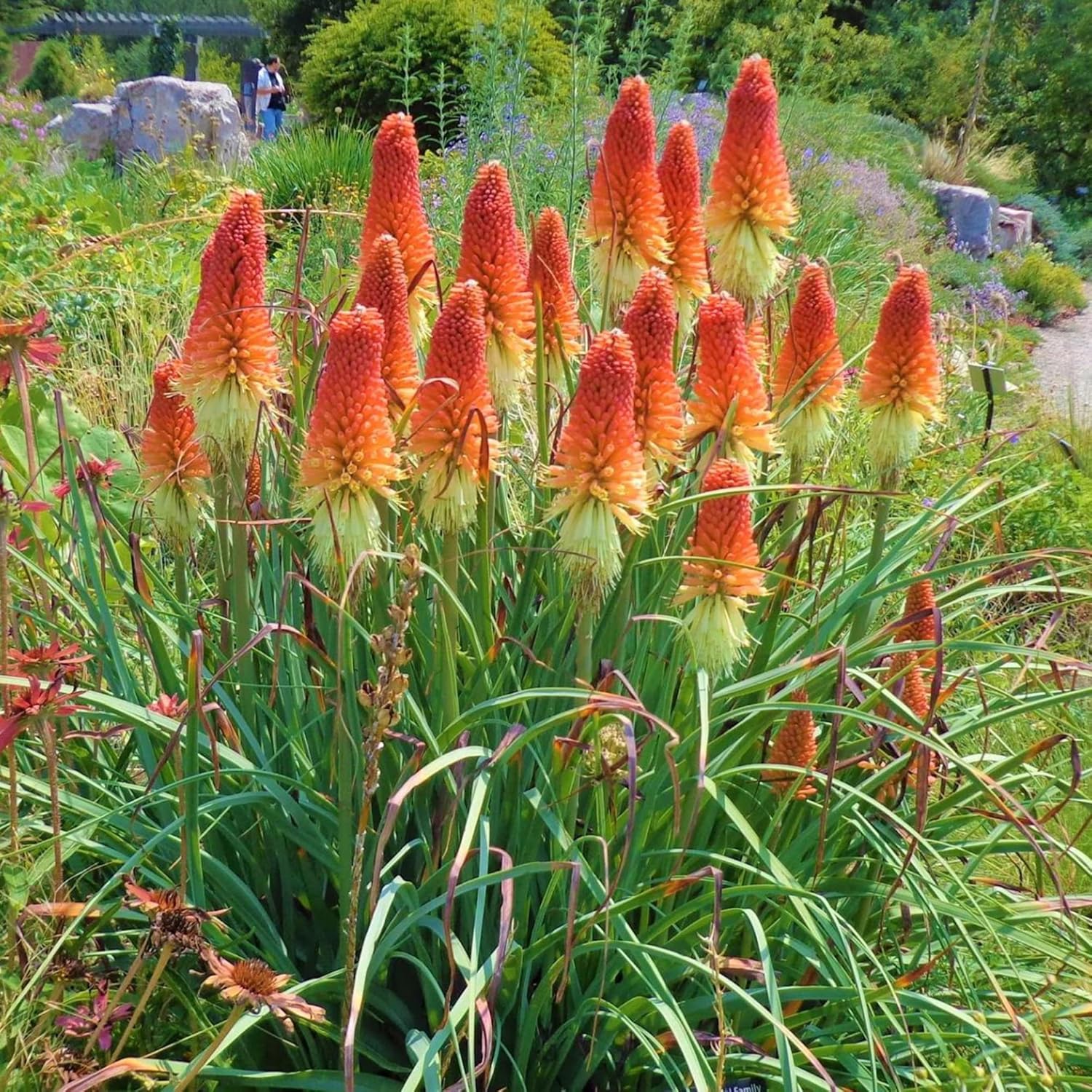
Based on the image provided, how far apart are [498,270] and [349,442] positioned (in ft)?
1.93

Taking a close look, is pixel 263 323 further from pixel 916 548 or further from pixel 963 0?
pixel 963 0

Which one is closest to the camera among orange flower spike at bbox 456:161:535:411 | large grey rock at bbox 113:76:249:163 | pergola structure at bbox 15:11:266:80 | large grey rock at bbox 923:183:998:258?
orange flower spike at bbox 456:161:535:411

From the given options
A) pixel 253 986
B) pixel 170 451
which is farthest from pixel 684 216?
pixel 253 986

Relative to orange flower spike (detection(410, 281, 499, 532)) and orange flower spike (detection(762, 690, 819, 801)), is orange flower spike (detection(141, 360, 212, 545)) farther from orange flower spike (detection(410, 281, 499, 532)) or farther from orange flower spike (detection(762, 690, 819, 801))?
orange flower spike (detection(762, 690, 819, 801))

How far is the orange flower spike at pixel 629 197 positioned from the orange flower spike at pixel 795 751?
3.34 feet

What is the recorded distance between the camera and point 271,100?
22.2 meters

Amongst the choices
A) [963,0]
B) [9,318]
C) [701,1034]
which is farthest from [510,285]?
[963,0]

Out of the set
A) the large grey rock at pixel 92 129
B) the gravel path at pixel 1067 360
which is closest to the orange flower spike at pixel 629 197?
the gravel path at pixel 1067 360

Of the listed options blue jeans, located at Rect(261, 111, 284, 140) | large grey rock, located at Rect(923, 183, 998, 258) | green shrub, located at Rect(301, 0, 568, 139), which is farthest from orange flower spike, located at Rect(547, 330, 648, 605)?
blue jeans, located at Rect(261, 111, 284, 140)

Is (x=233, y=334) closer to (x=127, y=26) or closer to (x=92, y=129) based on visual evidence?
(x=92, y=129)

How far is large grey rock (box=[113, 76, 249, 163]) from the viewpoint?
1574 cm

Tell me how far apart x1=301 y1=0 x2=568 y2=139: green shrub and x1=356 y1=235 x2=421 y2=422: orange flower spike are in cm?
1063

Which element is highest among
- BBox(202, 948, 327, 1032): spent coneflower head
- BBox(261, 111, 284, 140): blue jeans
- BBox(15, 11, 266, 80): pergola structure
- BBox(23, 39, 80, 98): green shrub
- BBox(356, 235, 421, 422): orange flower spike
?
BBox(356, 235, 421, 422): orange flower spike

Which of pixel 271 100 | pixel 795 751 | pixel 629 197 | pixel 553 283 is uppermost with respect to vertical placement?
pixel 629 197
